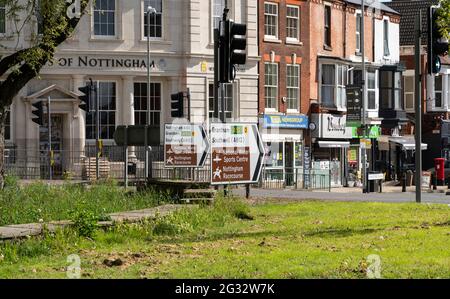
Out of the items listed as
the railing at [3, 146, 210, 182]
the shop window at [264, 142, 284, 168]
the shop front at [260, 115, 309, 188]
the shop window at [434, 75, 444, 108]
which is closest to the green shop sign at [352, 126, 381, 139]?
the shop front at [260, 115, 309, 188]

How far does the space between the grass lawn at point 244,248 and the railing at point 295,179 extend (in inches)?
1038

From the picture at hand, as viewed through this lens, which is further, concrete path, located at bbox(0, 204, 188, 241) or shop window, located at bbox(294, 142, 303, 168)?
shop window, located at bbox(294, 142, 303, 168)

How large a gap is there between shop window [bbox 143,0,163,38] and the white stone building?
5cm

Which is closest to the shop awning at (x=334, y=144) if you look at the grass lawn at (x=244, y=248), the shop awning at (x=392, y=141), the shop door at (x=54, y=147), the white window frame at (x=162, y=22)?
the shop awning at (x=392, y=141)

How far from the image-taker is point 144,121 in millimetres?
42969

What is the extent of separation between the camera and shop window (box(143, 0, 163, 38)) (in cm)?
4275

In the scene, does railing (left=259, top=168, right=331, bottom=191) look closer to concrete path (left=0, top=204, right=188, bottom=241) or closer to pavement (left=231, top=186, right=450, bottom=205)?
pavement (left=231, top=186, right=450, bottom=205)

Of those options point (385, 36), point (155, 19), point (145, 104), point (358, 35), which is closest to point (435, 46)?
point (145, 104)

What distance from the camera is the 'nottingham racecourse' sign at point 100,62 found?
4100cm

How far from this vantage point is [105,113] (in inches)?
1656

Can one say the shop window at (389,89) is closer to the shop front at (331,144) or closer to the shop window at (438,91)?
the shop window at (438,91)

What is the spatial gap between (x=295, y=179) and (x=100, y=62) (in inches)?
429
